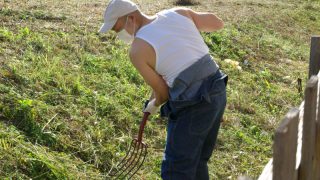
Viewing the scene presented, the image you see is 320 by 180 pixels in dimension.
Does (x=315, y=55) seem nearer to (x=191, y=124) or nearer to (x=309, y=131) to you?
(x=191, y=124)

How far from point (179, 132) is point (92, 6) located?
5.75m

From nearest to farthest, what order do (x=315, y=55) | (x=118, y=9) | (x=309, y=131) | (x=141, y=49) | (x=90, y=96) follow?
(x=309, y=131) < (x=141, y=49) < (x=118, y=9) < (x=315, y=55) < (x=90, y=96)

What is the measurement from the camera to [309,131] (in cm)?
209

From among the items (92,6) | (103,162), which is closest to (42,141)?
(103,162)

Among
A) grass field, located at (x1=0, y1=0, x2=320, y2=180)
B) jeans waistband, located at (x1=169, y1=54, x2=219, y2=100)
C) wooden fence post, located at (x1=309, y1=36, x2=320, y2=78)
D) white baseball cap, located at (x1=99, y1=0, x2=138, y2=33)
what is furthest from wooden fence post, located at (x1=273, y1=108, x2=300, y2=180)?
grass field, located at (x1=0, y1=0, x2=320, y2=180)

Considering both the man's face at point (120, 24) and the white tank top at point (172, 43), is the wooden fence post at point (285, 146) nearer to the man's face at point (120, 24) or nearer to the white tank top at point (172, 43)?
the white tank top at point (172, 43)

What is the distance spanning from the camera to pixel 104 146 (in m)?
4.37

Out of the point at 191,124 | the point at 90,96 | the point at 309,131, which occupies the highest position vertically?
the point at 309,131

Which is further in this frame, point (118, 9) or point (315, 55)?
point (315, 55)

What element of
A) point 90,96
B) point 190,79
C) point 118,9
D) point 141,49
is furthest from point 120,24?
point 90,96

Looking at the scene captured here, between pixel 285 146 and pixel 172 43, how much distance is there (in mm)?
1337

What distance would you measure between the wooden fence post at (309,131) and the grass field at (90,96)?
6.87 feet

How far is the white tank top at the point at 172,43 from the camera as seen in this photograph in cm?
291

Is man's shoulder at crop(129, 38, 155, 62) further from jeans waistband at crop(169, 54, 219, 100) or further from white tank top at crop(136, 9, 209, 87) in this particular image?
jeans waistband at crop(169, 54, 219, 100)
